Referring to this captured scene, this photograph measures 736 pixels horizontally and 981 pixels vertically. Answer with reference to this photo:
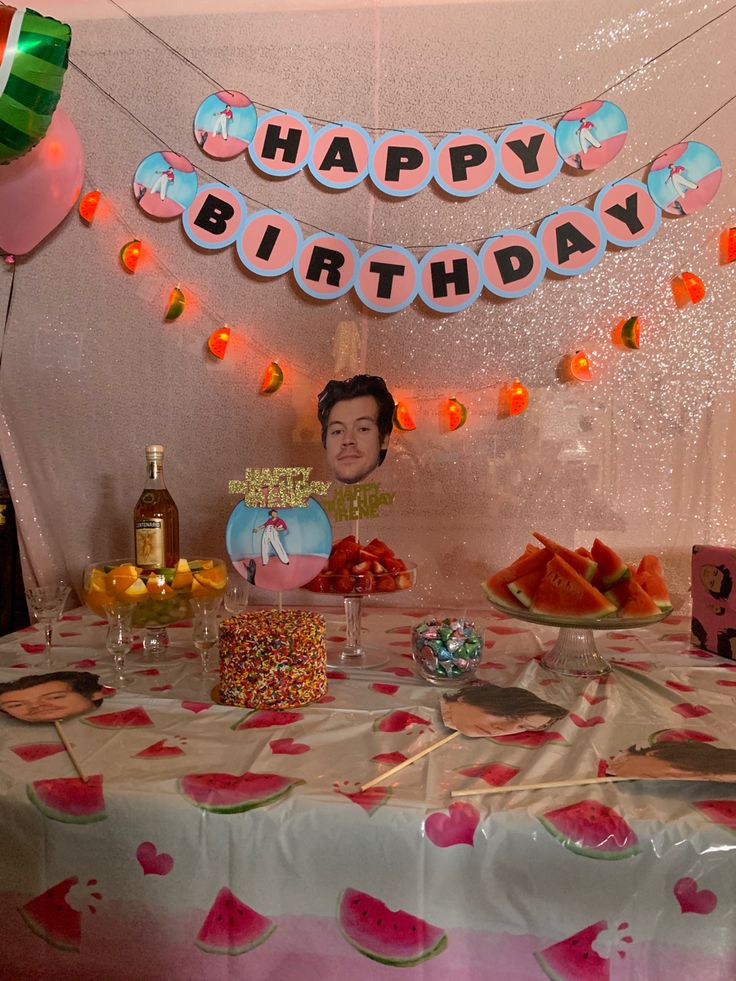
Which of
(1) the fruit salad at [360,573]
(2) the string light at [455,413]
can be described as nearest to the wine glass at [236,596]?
(1) the fruit salad at [360,573]

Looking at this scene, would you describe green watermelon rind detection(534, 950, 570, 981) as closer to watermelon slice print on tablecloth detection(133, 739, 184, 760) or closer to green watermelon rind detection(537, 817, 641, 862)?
green watermelon rind detection(537, 817, 641, 862)

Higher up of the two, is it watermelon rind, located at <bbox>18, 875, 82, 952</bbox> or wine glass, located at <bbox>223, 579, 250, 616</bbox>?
wine glass, located at <bbox>223, 579, 250, 616</bbox>

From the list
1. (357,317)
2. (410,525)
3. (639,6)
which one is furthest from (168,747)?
(639,6)

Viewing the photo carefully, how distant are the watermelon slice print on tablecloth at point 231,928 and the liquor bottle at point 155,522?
0.73m

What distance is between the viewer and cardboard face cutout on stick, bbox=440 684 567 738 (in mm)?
983

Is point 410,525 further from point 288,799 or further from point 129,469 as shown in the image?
point 288,799

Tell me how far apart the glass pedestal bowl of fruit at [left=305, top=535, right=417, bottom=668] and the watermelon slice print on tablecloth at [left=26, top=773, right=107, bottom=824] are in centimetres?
53

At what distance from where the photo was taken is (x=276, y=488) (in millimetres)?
1276

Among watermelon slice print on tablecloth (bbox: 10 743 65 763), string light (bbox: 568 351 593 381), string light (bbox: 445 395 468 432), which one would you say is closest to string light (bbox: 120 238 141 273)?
string light (bbox: 445 395 468 432)

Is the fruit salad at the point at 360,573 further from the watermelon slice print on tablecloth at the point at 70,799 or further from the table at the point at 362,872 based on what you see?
the watermelon slice print on tablecloth at the point at 70,799

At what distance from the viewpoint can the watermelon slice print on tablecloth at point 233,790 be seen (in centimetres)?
79

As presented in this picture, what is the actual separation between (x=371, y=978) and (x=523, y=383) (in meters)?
1.36

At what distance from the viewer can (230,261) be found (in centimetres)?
188

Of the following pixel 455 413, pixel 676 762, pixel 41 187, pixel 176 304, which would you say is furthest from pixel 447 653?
pixel 41 187
